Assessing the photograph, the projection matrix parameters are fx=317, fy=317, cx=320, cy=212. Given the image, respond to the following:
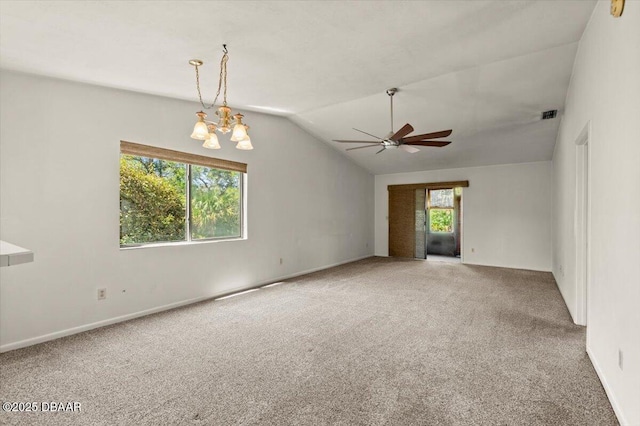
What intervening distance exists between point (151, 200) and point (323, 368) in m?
2.95

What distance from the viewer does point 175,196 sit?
4.23 meters

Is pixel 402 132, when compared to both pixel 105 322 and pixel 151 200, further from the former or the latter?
pixel 105 322

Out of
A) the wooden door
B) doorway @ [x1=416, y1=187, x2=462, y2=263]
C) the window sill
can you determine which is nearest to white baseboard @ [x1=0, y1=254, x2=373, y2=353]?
the window sill

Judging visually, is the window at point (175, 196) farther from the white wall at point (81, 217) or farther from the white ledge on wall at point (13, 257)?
the white ledge on wall at point (13, 257)

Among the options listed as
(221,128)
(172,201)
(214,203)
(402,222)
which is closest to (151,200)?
(172,201)

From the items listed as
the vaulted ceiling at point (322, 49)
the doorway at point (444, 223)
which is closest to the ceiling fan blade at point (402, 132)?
the vaulted ceiling at point (322, 49)

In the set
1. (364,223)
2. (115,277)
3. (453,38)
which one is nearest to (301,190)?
(364,223)

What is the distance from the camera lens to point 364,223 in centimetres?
848

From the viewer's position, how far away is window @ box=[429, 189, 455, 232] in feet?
31.8

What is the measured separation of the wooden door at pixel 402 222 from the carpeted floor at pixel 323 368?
13.8ft

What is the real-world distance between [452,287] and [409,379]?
3185mm

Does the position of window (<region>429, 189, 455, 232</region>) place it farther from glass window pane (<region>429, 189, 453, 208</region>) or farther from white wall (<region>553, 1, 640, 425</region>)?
white wall (<region>553, 1, 640, 425</region>)

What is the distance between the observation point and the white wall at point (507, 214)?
670 cm

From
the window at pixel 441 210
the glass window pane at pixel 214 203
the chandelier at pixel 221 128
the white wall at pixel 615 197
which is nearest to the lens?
the white wall at pixel 615 197
